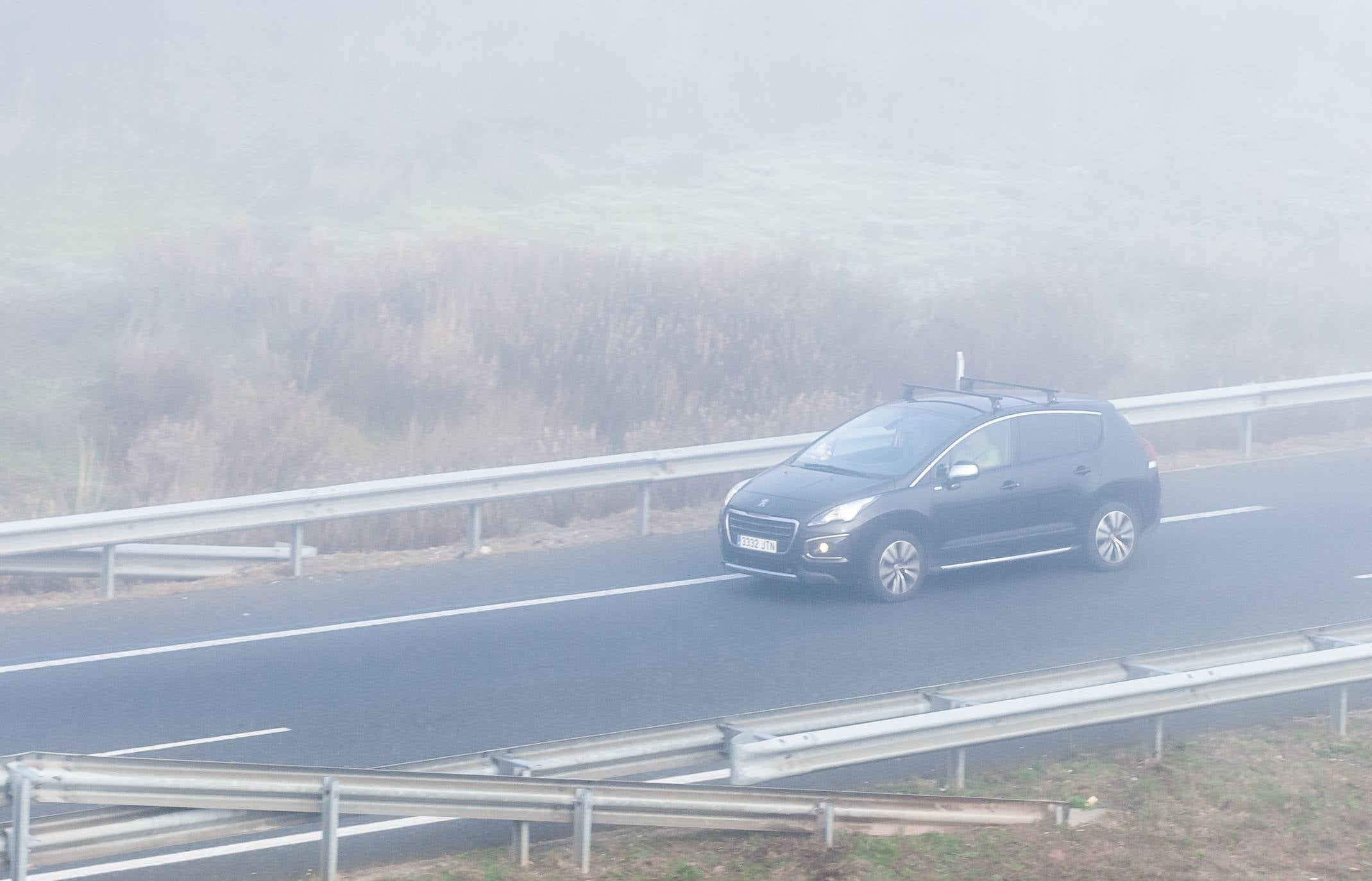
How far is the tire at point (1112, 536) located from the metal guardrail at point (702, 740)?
425 centimetres

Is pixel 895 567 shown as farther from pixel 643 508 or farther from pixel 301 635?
pixel 301 635

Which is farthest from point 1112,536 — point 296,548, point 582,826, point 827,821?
point 582,826

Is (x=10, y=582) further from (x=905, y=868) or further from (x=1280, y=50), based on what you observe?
(x=1280, y=50)

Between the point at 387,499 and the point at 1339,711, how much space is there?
27.7 ft

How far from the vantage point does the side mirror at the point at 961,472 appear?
1230 centimetres

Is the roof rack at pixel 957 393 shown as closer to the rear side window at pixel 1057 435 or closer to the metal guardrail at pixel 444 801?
the rear side window at pixel 1057 435

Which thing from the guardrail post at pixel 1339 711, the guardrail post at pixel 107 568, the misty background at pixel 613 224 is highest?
the misty background at pixel 613 224

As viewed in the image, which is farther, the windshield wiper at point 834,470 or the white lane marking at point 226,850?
the windshield wiper at point 834,470

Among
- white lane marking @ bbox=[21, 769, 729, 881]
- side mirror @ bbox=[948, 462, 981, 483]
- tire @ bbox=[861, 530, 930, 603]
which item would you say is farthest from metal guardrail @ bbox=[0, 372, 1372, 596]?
white lane marking @ bbox=[21, 769, 729, 881]

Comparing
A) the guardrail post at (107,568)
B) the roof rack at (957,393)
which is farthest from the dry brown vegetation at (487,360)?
the roof rack at (957,393)

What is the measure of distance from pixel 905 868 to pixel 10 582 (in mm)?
9677

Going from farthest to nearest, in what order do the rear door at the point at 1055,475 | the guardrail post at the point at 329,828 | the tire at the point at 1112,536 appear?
the tire at the point at 1112,536 < the rear door at the point at 1055,475 < the guardrail post at the point at 329,828

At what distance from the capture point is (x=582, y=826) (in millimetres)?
6434

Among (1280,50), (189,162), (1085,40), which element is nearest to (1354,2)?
(1280,50)
